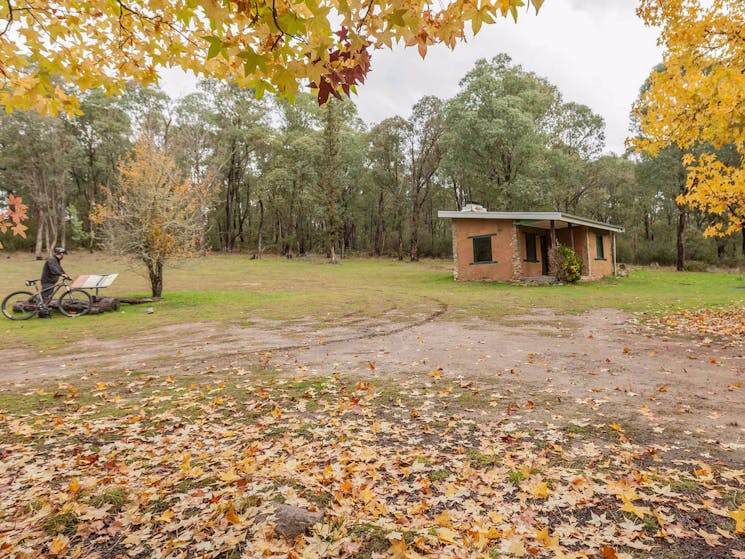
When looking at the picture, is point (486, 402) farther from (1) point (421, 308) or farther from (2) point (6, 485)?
(1) point (421, 308)

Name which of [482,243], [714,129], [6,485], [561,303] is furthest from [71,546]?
[482,243]

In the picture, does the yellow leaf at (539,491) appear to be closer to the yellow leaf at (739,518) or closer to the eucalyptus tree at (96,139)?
the yellow leaf at (739,518)

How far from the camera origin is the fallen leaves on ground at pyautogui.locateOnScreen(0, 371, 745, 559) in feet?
7.84

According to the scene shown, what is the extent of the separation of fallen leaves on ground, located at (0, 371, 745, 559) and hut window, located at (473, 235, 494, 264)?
18.7m

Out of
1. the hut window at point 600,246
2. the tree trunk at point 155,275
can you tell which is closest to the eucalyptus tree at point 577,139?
the hut window at point 600,246

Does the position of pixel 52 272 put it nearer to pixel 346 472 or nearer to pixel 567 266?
pixel 346 472

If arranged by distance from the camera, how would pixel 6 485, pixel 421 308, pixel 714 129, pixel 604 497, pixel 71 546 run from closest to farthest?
pixel 71 546 < pixel 604 497 < pixel 6 485 < pixel 714 129 < pixel 421 308

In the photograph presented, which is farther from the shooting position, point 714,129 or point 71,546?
point 714,129

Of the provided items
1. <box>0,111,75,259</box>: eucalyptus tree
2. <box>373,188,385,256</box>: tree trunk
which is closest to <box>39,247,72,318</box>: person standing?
<box>0,111,75,259</box>: eucalyptus tree

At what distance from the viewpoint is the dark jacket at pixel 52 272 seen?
39.4 ft

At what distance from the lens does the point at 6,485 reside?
3.11 meters

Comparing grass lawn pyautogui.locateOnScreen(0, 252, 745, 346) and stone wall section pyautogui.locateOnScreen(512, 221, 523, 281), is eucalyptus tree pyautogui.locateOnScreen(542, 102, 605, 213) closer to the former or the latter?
stone wall section pyautogui.locateOnScreen(512, 221, 523, 281)

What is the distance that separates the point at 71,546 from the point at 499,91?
3463 cm

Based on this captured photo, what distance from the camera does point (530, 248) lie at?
22.5 meters
